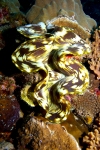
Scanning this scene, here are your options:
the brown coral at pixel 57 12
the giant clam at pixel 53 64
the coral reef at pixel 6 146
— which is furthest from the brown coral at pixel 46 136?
the brown coral at pixel 57 12

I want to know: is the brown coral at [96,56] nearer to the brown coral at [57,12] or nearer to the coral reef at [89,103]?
the coral reef at [89,103]

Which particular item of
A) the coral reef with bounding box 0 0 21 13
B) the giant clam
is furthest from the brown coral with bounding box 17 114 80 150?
the coral reef with bounding box 0 0 21 13

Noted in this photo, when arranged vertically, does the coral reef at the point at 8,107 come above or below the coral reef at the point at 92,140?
above

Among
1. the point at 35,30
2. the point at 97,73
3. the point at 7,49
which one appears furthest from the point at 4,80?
the point at 97,73

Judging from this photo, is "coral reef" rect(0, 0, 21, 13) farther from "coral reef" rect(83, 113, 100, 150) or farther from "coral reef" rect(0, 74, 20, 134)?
"coral reef" rect(83, 113, 100, 150)

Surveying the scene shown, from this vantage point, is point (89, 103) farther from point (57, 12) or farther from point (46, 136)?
point (57, 12)

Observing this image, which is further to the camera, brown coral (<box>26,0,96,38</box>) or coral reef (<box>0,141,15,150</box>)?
brown coral (<box>26,0,96,38</box>)

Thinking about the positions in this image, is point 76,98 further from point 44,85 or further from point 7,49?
point 7,49
